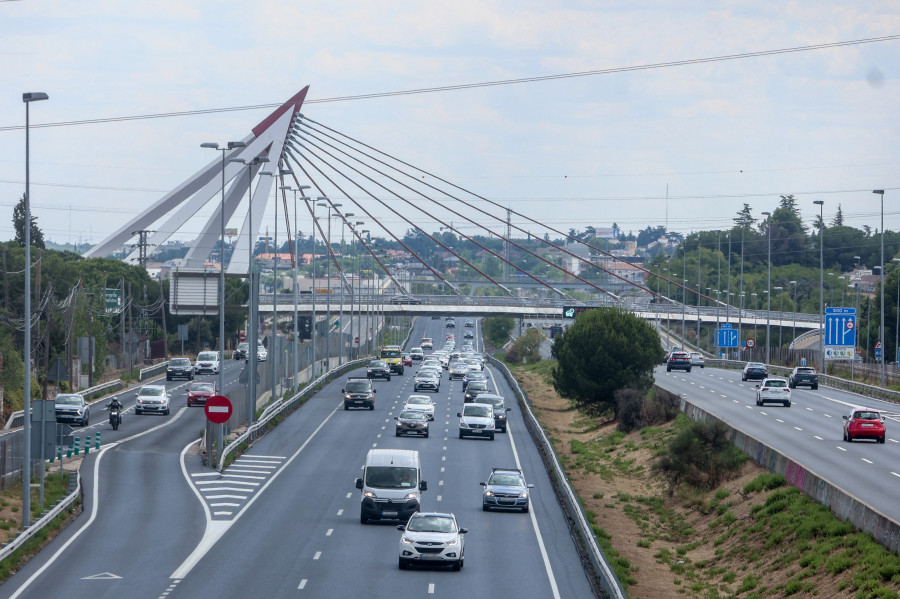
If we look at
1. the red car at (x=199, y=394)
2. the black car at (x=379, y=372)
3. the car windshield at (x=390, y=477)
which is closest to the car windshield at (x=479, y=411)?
the red car at (x=199, y=394)

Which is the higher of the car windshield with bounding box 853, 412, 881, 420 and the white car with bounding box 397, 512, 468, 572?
the car windshield with bounding box 853, 412, 881, 420

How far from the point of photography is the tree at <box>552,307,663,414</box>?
259ft

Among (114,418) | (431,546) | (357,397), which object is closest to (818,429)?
(357,397)

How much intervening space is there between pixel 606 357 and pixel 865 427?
87.5 feet

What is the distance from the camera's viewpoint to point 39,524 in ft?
111

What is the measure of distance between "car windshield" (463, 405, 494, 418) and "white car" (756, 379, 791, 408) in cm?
1812

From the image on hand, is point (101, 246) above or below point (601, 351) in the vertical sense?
above

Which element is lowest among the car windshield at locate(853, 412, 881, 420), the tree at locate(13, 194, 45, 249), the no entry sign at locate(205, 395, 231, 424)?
the car windshield at locate(853, 412, 881, 420)

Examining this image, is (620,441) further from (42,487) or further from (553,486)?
(42,487)

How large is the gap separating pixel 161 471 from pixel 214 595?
22.6 metres

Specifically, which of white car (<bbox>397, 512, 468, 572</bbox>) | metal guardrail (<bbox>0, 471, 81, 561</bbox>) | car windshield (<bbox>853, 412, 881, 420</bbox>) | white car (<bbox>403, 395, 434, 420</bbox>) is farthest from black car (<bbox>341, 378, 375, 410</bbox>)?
white car (<bbox>397, 512, 468, 572</bbox>)

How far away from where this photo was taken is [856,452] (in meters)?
49.5

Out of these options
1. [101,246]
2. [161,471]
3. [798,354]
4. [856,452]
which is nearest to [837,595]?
[856,452]

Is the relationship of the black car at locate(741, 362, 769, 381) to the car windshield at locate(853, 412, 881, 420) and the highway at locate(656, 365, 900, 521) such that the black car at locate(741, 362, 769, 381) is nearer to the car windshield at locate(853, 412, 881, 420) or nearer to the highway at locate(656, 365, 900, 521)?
the highway at locate(656, 365, 900, 521)
